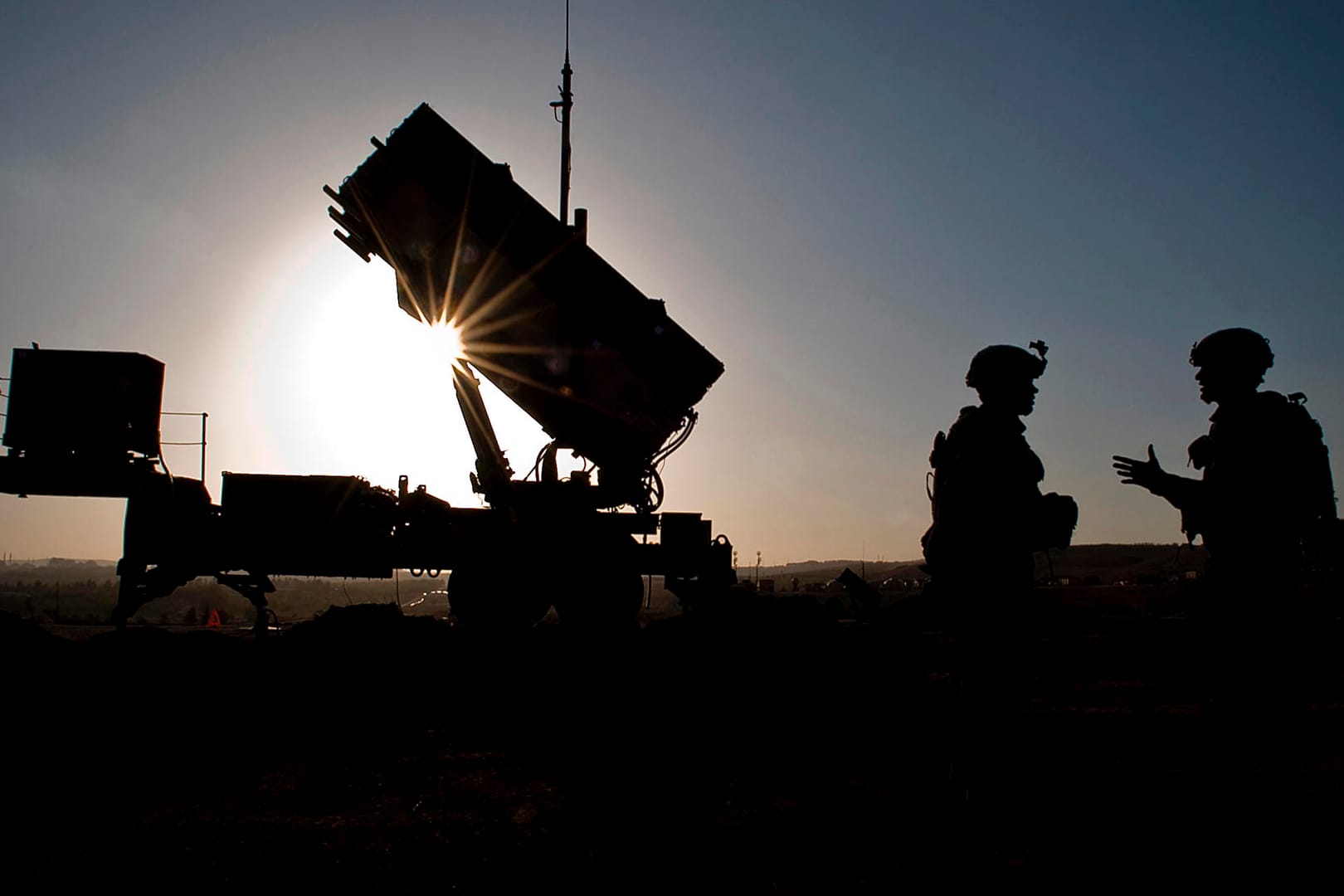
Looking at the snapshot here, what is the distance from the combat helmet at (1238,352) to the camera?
146 inches

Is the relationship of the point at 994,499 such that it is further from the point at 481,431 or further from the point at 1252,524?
the point at 481,431

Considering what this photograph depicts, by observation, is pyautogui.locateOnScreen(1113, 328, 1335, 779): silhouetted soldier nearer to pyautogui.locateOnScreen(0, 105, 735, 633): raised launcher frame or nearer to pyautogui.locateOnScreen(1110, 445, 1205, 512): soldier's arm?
pyautogui.locateOnScreen(1110, 445, 1205, 512): soldier's arm

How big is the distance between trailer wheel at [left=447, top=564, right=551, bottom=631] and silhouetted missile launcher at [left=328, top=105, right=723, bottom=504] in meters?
1.94

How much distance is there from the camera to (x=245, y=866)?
11.4 ft

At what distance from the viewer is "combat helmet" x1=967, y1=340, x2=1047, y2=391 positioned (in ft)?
12.6

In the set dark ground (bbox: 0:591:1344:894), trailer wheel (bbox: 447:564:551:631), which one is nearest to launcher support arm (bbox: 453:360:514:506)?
trailer wheel (bbox: 447:564:551:631)

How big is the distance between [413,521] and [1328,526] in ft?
30.4

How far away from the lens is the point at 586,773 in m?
5.24

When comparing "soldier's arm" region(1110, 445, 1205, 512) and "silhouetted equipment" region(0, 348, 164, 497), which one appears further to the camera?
"silhouetted equipment" region(0, 348, 164, 497)

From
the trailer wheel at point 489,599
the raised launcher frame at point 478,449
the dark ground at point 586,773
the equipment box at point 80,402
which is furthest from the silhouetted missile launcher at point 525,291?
the equipment box at point 80,402

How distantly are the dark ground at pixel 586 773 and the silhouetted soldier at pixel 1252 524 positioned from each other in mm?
199

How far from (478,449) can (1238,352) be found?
8.59 metres

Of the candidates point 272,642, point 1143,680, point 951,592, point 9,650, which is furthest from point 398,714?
point 1143,680

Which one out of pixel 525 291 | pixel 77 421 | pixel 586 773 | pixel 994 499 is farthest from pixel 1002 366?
pixel 77 421
